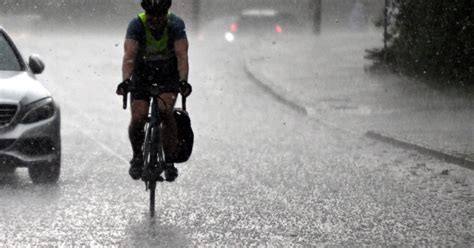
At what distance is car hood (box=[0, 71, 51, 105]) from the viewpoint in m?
11.1

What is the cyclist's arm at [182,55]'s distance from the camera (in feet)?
30.1

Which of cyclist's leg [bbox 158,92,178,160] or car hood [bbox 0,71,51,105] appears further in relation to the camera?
car hood [bbox 0,71,51,105]

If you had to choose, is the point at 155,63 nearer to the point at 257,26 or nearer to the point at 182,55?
the point at 182,55

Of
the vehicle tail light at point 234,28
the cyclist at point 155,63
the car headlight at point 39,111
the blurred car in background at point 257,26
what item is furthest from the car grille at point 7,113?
the vehicle tail light at point 234,28

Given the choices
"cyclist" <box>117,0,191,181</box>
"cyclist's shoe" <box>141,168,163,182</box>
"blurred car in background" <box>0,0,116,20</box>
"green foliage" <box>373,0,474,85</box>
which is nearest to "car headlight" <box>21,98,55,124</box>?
"cyclist" <box>117,0,191,181</box>

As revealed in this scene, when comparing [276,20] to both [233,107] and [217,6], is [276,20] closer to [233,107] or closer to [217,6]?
[233,107]

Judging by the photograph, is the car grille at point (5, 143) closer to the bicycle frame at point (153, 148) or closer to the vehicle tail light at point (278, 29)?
the bicycle frame at point (153, 148)

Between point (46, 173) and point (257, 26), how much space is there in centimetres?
2739

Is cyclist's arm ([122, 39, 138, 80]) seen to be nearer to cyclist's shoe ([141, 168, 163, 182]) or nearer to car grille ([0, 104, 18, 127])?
cyclist's shoe ([141, 168, 163, 182])

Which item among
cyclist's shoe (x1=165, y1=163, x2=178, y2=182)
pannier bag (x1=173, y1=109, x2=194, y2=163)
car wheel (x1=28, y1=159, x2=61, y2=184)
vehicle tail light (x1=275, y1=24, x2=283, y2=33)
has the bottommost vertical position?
vehicle tail light (x1=275, y1=24, x2=283, y2=33)

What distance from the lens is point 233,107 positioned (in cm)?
2081

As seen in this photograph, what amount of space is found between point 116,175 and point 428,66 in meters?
9.30

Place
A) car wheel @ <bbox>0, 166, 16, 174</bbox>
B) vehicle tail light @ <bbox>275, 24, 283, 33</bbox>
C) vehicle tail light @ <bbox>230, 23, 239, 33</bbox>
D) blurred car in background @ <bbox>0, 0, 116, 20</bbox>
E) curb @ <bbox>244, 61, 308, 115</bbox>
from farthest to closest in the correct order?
blurred car in background @ <bbox>0, 0, 116, 20</bbox> < vehicle tail light @ <bbox>275, 24, 283, 33</bbox> < vehicle tail light @ <bbox>230, 23, 239, 33</bbox> < curb @ <bbox>244, 61, 308, 115</bbox> < car wheel @ <bbox>0, 166, 16, 174</bbox>

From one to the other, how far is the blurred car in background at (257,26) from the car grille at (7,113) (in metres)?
26.9
